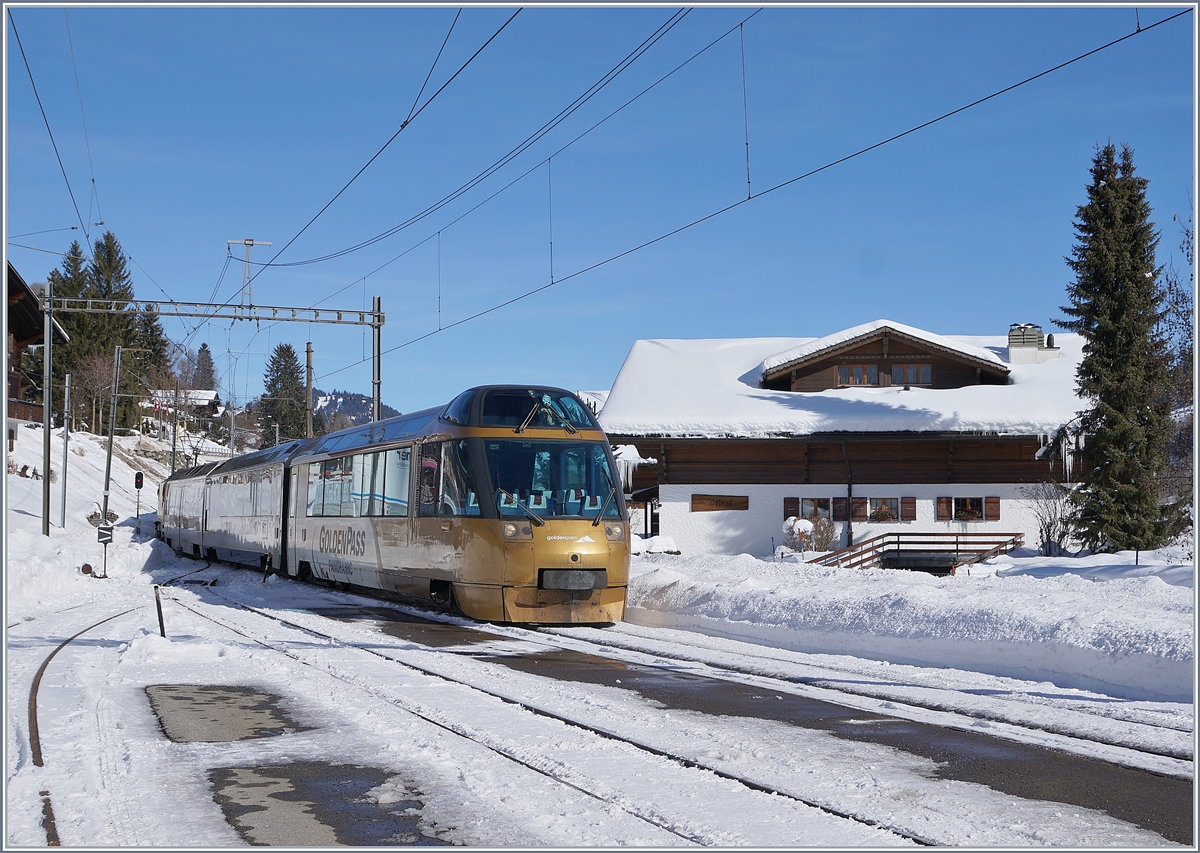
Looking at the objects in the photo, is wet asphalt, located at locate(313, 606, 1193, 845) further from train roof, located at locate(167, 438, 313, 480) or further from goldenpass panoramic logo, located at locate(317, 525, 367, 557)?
train roof, located at locate(167, 438, 313, 480)

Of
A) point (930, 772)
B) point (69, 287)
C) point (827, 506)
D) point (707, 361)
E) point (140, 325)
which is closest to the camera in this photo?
point (930, 772)

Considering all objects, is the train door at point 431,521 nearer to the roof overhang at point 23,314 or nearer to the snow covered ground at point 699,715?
the snow covered ground at point 699,715

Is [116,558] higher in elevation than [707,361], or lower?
lower

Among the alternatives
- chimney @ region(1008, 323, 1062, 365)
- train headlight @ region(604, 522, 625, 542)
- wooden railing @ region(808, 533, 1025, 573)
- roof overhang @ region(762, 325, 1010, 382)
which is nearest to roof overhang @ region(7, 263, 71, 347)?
roof overhang @ region(762, 325, 1010, 382)

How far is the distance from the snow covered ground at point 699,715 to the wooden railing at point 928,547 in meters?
15.5

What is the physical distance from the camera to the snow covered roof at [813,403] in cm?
3634

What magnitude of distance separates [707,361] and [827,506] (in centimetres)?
968

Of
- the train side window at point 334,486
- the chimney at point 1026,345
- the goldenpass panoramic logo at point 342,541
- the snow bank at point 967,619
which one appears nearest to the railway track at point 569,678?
the goldenpass panoramic logo at point 342,541

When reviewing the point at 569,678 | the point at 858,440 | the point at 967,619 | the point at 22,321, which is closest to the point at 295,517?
the point at 569,678

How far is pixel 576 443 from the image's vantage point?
15.7 meters

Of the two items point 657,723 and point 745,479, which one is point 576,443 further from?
point 745,479

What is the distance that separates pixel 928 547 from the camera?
114ft

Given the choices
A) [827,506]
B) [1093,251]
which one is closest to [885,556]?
[827,506]

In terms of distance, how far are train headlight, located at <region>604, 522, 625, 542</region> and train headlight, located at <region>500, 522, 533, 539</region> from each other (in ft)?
3.77
